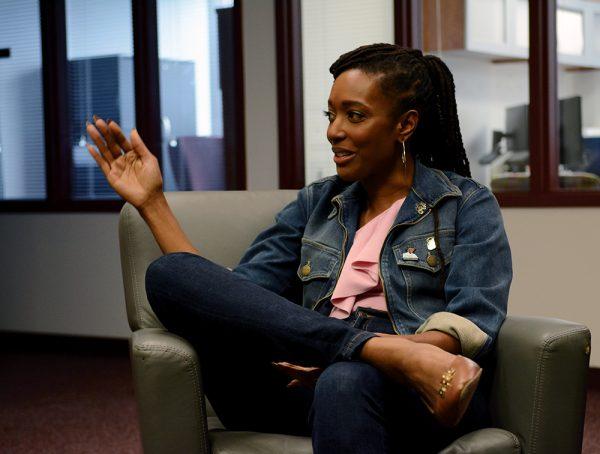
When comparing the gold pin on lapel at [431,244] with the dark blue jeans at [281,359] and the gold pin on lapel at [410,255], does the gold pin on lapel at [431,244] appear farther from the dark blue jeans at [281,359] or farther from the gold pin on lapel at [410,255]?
the dark blue jeans at [281,359]

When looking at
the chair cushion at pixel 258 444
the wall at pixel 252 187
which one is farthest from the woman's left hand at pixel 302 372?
the wall at pixel 252 187

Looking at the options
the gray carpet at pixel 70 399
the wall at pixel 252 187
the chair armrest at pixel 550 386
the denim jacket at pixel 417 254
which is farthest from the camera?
the wall at pixel 252 187

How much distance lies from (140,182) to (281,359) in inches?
21.8

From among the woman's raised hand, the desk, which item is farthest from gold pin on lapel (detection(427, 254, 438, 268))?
the desk

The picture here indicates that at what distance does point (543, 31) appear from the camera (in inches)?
150

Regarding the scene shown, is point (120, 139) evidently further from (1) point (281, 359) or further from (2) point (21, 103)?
(2) point (21, 103)

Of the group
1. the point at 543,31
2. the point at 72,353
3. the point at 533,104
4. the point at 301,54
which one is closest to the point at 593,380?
the point at 533,104

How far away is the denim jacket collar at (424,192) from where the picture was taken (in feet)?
6.14

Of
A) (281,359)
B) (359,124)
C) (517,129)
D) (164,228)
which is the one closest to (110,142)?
(164,228)

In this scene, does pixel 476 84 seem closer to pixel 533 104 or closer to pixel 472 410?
pixel 533 104

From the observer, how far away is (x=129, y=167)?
77.7 inches

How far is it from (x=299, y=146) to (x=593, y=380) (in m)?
1.73

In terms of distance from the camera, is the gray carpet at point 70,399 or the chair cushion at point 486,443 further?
the gray carpet at point 70,399

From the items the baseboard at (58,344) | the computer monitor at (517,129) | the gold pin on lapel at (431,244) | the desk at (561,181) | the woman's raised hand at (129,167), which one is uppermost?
the computer monitor at (517,129)
